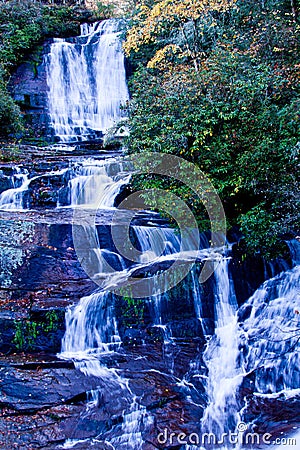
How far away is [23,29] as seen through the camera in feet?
57.6

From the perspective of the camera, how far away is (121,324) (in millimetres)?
7262

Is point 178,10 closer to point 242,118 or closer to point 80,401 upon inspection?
point 242,118

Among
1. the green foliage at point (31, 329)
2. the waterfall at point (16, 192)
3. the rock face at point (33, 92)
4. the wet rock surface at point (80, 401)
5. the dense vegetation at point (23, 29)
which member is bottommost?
the wet rock surface at point (80, 401)

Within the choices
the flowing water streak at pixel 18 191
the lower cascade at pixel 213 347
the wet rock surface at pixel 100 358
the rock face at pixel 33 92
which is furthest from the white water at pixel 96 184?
the rock face at pixel 33 92

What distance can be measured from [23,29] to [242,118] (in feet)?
43.3

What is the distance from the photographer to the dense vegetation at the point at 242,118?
7.88m

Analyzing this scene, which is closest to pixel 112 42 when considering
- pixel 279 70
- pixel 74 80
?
pixel 74 80

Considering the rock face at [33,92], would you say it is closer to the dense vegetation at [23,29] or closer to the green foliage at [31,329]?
the dense vegetation at [23,29]

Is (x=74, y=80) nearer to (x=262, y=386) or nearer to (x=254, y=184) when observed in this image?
(x=254, y=184)

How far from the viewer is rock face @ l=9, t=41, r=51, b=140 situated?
15.9 m

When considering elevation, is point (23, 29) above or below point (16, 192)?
above

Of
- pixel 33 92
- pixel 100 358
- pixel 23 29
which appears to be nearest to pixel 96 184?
pixel 100 358

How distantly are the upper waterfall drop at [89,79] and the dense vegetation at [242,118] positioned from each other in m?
5.60

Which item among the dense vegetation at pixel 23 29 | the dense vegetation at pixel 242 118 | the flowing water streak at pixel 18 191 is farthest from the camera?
the dense vegetation at pixel 23 29
